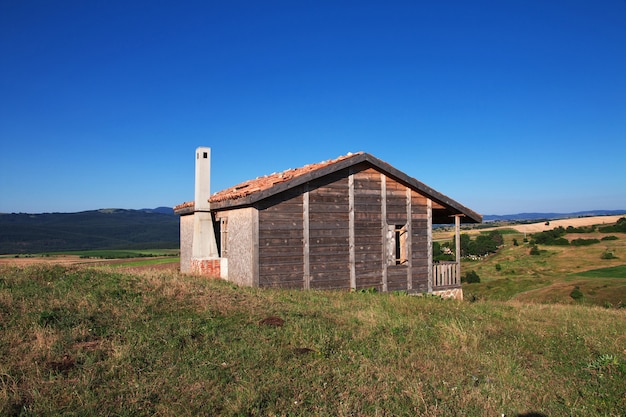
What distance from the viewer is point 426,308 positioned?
412 inches

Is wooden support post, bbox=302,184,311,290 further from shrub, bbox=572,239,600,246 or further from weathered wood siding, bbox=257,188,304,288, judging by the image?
shrub, bbox=572,239,600,246

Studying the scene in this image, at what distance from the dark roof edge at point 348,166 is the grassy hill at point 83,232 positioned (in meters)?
33.8

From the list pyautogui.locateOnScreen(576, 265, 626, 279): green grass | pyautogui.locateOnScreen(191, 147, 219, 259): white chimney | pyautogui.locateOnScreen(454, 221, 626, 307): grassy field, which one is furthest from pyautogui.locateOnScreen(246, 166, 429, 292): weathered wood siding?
pyautogui.locateOnScreen(576, 265, 626, 279): green grass

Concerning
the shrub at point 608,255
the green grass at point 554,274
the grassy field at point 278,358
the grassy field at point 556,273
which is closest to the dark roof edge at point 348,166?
the grassy field at point 278,358

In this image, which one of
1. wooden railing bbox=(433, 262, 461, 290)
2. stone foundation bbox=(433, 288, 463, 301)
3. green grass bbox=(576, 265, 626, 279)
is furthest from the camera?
green grass bbox=(576, 265, 626, 279)

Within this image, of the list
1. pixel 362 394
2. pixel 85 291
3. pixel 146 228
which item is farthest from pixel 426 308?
pixel 146 228

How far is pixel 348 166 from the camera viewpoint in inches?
551

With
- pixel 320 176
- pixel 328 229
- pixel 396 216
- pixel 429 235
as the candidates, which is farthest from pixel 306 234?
pixel 429 235

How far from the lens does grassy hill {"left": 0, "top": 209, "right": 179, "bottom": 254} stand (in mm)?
64312

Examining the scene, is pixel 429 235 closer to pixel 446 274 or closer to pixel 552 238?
pixel 446 274

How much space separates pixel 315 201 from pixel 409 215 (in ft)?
12.6

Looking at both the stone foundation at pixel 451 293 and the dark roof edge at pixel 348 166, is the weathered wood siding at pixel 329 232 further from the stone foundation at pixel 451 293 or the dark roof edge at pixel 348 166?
the stone foundation at pixel 451 293

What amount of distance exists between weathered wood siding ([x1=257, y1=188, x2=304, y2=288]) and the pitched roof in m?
0.51

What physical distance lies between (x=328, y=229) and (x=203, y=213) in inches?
194
